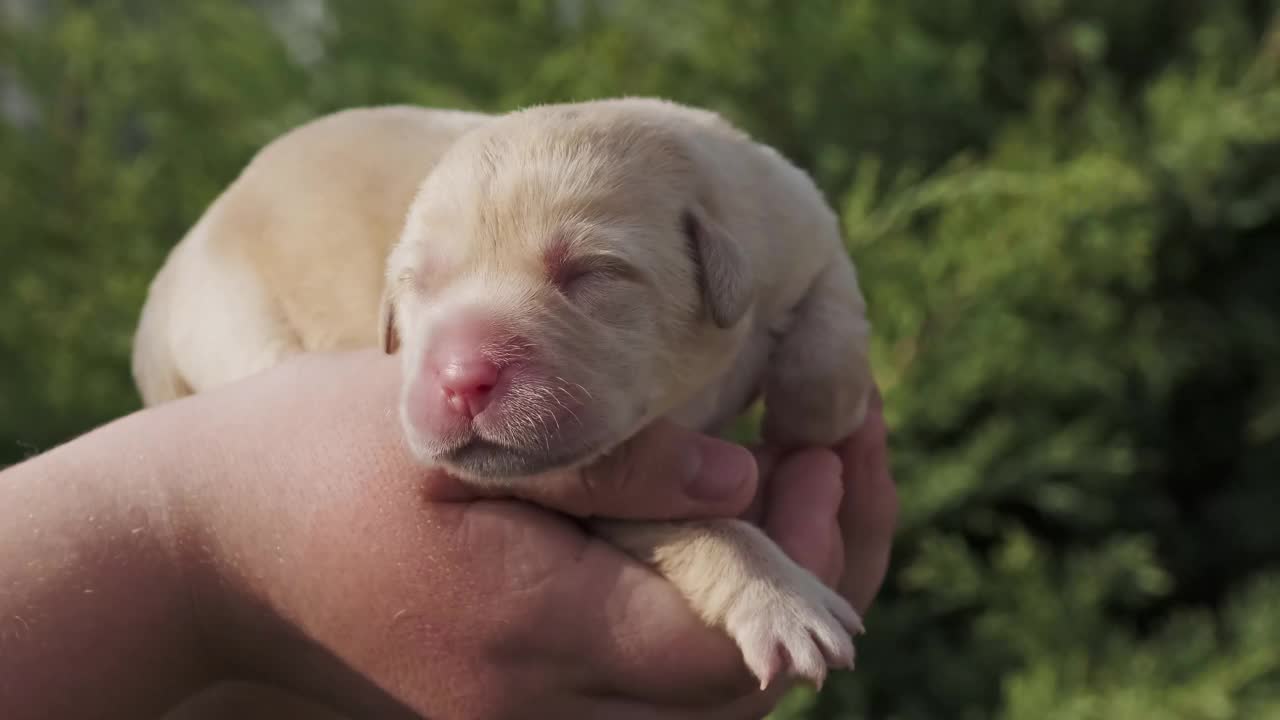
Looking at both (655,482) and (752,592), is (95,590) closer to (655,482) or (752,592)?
(655,482)

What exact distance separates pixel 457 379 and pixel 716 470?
16.7 inches

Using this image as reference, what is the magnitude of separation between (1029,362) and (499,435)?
2.30 m

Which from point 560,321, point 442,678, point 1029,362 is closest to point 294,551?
point 442,678

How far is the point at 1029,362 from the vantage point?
133 inches

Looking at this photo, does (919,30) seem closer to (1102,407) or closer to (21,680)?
(1102,407)

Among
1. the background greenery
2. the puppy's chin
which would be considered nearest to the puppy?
the puppy's chin

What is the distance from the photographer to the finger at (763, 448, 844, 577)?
183 centimetres

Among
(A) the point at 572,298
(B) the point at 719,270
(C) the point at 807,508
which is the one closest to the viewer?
(A) the point at 572,298

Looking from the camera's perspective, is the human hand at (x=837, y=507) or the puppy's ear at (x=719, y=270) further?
the human hand at (x=837, y=507)

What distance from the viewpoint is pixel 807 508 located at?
1857 mm

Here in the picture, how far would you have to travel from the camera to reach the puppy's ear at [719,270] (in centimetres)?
165

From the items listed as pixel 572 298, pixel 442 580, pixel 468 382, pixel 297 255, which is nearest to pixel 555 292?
pixel 572 298

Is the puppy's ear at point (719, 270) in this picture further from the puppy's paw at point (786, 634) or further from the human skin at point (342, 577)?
the puppy's paw at point (786, 634)

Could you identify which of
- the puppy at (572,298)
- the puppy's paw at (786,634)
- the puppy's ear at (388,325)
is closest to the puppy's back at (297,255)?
the puppy at (572,298)
